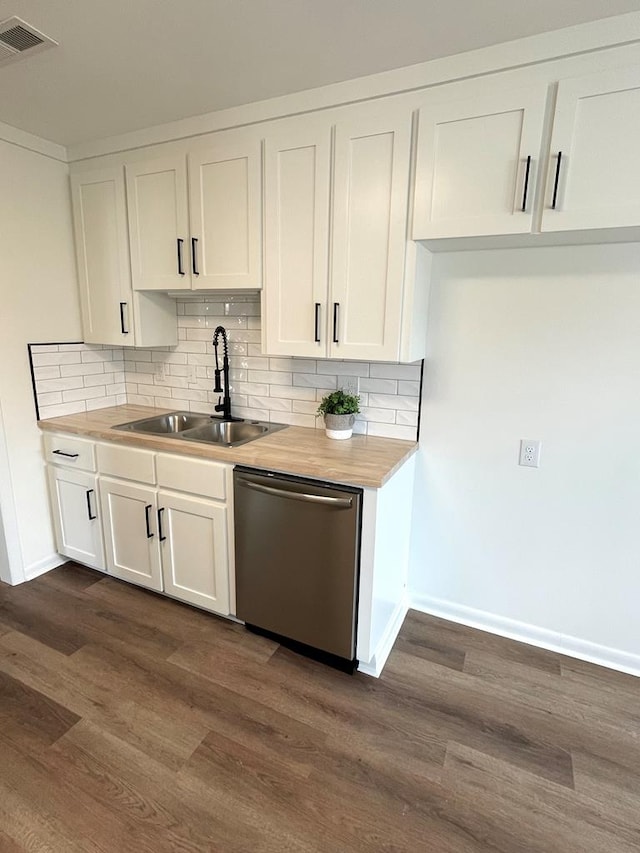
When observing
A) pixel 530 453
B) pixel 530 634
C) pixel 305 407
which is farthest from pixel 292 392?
pixel 530 634

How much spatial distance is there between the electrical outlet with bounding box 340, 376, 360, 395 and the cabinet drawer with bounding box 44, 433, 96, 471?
4.65ft

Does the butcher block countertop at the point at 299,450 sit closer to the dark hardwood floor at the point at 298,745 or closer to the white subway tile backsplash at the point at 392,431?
the white subway tile backsplash at the point at 392,431

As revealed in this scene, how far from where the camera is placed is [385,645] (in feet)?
6.81

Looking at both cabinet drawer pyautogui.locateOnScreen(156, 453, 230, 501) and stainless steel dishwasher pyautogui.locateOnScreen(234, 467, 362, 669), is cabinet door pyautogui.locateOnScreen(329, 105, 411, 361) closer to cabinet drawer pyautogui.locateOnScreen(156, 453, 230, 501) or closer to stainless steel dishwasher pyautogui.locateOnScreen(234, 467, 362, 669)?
stainless steel dishwasher pyautogui.locateOnScreen(234, 467, 362, 669)

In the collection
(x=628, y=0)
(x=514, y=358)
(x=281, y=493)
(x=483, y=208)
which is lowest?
(x=281, y=493)

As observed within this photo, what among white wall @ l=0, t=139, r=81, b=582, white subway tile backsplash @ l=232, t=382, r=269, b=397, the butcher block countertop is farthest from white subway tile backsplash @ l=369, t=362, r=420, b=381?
white wall @ l=0, t=139, r=81, b=582

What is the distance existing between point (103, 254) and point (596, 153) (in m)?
2.48

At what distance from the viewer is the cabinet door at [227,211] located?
6.82 feet

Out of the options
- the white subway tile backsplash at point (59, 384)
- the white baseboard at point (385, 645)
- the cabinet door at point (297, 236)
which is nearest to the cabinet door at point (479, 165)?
the cabinet door at point (297, 236)

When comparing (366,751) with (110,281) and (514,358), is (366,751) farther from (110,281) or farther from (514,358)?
(110,281)

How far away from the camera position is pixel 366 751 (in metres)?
1.60

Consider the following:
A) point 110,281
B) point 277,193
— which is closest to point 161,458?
point 110,281

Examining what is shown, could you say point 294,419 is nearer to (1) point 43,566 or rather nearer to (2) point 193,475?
(2) point 193,475

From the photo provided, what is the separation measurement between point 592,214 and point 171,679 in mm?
2462
